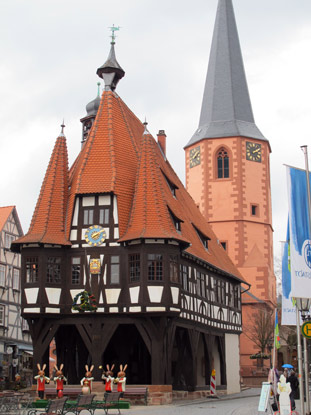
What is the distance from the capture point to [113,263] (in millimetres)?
30016

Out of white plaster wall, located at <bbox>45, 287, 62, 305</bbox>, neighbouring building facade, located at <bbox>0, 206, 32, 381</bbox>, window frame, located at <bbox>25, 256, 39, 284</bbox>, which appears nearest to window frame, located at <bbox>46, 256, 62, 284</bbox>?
white plaster wall, located at <bbox>45, 287, 62, 305</bbox>

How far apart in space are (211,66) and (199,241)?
3183 cm

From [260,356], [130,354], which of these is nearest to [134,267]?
[130,354]

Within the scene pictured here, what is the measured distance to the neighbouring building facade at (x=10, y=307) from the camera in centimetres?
4228

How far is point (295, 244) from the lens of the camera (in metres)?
19.0

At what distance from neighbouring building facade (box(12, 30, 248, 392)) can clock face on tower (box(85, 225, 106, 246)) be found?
4 cm

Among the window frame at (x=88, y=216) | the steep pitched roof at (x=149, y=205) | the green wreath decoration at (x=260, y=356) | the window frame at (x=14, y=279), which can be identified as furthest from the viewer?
the green wreath decoration at (x=260, y=356)

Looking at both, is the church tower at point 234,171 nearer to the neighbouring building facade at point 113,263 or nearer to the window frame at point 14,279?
the window frame at point 14,279

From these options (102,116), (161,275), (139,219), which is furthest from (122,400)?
(102,116)

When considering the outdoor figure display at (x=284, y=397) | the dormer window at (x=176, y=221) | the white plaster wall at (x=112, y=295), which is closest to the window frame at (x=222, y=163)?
the dormer window at (x=176, y=221)

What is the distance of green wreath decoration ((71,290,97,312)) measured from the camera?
1135 inches

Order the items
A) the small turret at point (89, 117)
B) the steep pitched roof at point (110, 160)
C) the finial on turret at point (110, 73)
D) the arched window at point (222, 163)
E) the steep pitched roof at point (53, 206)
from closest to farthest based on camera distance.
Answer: the steep pitched roof at point (53, 206) < the steep pitched roof at point (110, 160) < the finial on turret at point (110, 73) < the small turret at point (89, 117) < the arched window at point (222, 163)

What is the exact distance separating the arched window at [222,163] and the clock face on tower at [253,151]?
1.83m

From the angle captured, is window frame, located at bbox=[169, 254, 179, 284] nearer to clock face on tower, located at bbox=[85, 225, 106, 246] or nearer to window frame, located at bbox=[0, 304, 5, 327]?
clock face on tower, located at bbox=[85, 225, 106, 246]
